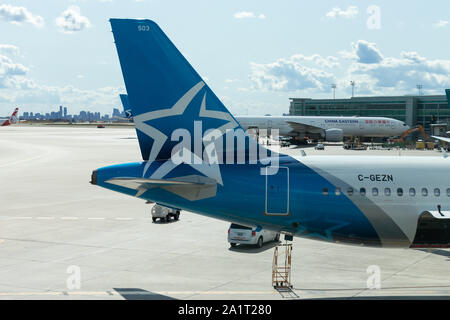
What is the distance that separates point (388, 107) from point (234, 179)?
151 meters

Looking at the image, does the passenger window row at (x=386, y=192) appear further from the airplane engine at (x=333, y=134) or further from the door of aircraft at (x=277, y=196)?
the airplane engine at (x=333, y=134)

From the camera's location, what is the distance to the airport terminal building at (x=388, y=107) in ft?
492

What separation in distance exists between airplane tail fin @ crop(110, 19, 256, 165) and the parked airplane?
9623cm

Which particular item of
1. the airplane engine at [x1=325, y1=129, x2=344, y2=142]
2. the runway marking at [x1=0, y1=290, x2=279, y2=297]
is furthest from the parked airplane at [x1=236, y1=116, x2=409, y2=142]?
the runway marking at [x1=0, y1=290, x2=279, y2=297]

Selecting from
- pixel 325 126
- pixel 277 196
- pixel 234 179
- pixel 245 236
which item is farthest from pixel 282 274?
pixel 325 126

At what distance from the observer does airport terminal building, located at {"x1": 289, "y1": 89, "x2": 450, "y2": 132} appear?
149913 mm

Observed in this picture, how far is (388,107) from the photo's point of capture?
162 m

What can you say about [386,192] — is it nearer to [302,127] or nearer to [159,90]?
[159,90]

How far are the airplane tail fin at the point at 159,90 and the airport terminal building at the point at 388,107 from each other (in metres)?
129
